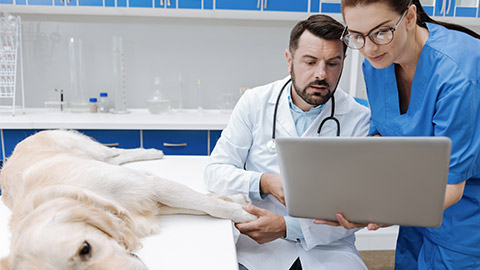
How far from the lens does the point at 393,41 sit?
1.06m

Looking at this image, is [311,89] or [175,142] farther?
[175,142]

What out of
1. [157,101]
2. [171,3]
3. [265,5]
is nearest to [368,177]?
[265,5]

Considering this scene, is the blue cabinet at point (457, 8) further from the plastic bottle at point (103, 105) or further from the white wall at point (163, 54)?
the plastic bottle at point (103, 105)

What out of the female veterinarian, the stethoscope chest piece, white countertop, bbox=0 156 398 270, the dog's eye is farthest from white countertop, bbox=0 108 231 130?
the dog's eye

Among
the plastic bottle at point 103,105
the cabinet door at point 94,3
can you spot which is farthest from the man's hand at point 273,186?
the plastic bottle at point 103,105

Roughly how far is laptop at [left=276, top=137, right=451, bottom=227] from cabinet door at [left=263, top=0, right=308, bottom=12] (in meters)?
2.11

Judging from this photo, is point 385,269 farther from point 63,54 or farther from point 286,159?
point 63,54

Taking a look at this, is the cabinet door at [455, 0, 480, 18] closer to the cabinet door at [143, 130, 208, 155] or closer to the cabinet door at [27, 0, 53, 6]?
the cabinet door at [143, 130, 208, 155]

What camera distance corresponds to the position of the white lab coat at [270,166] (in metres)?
1.26

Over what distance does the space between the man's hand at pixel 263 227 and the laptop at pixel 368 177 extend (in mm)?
260

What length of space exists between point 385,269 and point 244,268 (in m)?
1.48

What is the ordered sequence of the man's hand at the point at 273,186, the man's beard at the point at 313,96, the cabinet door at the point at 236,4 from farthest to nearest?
the cabinet door at the point at 236,4, the man's beard at the point at 313,96, the man's hand at the point at 273,186

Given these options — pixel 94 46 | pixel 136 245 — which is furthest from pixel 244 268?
pixel 94 46

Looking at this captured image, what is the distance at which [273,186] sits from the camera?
50.1 inches
